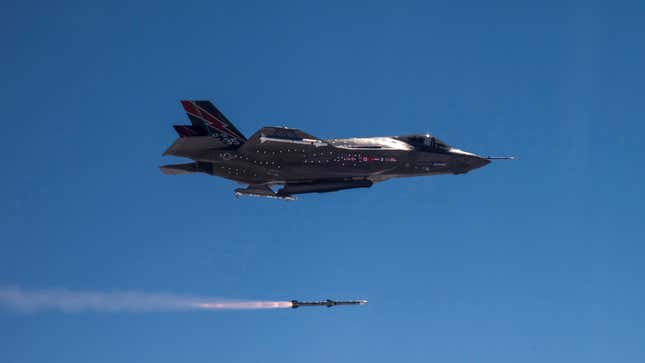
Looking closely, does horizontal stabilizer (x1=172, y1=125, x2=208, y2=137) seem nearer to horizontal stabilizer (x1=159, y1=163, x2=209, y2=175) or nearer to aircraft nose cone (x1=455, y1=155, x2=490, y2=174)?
horizontal stabilizer (x1=159, y1=163, x2=209, y2=175)

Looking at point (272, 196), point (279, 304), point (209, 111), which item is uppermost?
point (209, 111)

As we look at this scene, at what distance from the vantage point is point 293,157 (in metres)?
81.9

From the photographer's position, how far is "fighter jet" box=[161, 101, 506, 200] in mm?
81250

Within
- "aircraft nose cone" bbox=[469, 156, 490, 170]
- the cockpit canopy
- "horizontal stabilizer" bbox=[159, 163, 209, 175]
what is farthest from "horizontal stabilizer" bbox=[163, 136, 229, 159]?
"aircraft nose cone" bbox=[469, 156, 490, 170]

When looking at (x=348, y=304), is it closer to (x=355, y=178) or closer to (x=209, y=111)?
(x=355, y=178)

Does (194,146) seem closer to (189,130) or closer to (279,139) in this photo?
(189,130)

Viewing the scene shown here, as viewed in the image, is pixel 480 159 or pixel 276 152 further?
pixel 480 159

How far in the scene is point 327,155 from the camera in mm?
82500

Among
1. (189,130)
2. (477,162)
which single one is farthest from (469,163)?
(189,130)

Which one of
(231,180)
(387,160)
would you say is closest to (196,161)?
(231,180)

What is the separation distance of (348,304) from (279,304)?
19.8 ft

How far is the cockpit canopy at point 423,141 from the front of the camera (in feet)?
284

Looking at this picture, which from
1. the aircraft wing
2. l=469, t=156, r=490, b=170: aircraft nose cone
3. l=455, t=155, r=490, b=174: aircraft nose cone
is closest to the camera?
the aircraft wing

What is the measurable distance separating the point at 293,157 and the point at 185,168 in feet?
30.8
